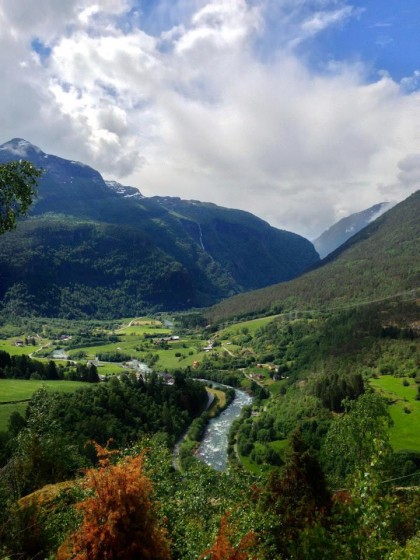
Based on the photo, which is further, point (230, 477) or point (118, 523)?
point (230, 477)

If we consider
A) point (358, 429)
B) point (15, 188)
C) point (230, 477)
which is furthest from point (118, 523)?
point (358, 429)

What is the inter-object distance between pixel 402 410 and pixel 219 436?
4665 cm

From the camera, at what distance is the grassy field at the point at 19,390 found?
93000 millimetres

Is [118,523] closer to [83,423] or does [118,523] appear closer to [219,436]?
[83,423]

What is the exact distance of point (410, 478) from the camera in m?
67.0

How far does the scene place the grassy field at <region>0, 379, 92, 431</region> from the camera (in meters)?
93.0

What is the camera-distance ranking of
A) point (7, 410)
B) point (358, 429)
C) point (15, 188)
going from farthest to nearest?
point (7, 410)
point (358, 429)
point (15, 188)

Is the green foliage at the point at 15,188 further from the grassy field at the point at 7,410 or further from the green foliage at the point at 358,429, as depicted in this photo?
the grassy field at the point at 7,410

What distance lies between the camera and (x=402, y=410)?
3853 inches

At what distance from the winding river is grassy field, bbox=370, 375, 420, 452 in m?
37.0

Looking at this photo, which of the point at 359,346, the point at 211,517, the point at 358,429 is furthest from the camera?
the point at 359,346

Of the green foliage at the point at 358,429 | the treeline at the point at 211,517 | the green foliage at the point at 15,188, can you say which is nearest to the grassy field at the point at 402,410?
the green foliage at the point at 358,429

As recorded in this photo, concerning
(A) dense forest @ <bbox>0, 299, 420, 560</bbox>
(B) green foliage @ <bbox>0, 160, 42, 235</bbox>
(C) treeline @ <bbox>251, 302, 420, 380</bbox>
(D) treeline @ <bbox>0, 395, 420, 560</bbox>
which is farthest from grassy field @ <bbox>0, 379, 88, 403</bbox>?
(B) green foliage @ <bbox>0, 160, 42, 235</bbox>

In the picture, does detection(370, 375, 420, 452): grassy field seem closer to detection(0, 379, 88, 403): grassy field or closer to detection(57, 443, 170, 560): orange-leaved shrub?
detection(57, 443, 170, 560): orange-leaved shrub
